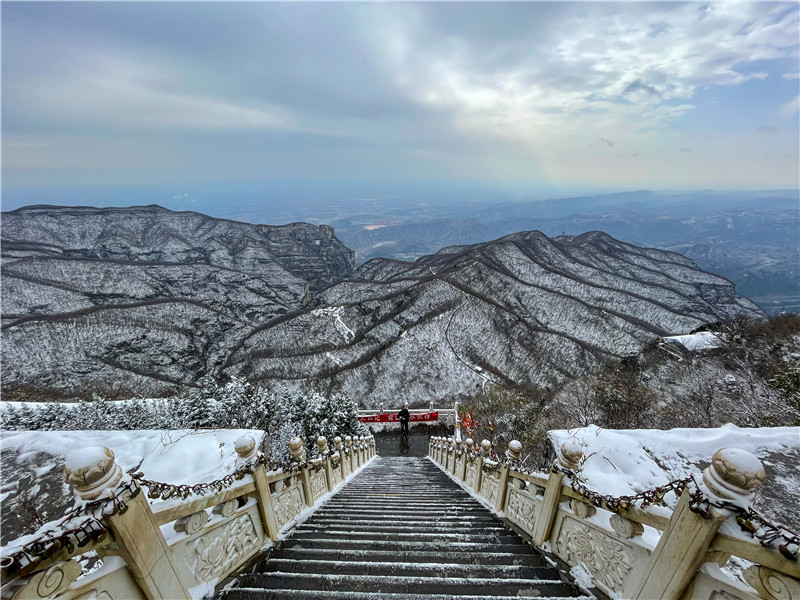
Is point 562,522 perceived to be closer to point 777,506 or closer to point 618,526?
point 618,526

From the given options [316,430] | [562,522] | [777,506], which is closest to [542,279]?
[316,430]

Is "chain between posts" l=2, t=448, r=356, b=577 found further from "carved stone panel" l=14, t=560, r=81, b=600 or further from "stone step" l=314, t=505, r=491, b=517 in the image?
"stone step" l=314, t=505, r=491, b=517

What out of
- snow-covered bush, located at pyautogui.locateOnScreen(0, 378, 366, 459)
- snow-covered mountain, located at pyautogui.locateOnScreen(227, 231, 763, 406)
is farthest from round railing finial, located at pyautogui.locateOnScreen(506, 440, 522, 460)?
snow-covered mountain, located at pyautogui.locateOnScreen(227, 231, 763, 406)

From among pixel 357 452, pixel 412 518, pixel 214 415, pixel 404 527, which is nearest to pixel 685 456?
pixel 412 518

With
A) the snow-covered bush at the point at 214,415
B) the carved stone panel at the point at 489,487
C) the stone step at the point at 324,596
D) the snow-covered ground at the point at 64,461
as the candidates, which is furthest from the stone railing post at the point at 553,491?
the snow-covered bush at the point at 214,415

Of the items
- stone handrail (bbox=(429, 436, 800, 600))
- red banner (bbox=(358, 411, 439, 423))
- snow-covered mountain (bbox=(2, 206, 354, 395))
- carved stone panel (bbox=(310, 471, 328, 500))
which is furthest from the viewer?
snow-covered mountain (bbox=(2, 206, 354, 395))

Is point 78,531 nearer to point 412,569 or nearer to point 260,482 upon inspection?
point 260,482

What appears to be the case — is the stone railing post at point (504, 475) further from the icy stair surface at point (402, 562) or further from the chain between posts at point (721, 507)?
the chain between posts at point (721, 507)

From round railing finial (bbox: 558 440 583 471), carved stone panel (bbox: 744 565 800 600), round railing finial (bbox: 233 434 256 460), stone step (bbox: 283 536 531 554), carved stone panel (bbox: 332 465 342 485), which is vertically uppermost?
carved stone panel (bbox: 744 565 800 600)
